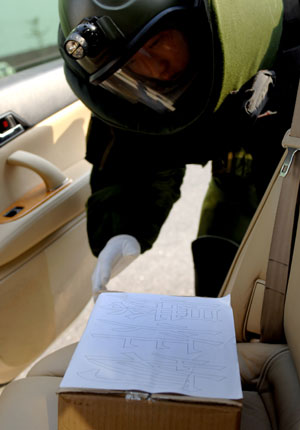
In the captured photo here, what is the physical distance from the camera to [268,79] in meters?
0.93

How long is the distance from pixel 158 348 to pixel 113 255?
0.58 meters

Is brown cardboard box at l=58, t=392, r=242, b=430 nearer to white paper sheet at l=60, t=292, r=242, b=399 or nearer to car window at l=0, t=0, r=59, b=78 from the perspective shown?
white paper sheet at l=60, t=292, r=242, b=399

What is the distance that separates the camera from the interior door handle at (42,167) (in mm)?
1330

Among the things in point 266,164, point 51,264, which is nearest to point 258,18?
point 266,164

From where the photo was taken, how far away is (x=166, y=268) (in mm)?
2053

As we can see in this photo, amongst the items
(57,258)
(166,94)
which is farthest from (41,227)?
(166,94)

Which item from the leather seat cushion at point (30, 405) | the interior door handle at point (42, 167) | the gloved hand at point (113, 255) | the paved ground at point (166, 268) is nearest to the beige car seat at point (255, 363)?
the leather seat cushion at point (30, 405)

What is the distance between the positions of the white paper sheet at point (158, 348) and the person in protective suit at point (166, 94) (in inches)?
15.7

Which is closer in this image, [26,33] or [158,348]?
[158,348]

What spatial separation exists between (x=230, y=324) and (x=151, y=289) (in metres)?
1.26

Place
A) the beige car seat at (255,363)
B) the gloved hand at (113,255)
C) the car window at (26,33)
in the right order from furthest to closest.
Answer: the car window at (26,33) < the gloved hand at (113,255) < the beige car seat at (255,363)

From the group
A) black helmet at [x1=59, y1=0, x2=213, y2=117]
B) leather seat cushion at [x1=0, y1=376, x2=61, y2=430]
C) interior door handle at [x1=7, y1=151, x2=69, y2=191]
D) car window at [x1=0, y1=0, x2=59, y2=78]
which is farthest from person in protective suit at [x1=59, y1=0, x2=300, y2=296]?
car window at [x1=0, y1=0, x2=59, y2=78]

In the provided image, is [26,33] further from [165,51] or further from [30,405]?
[30,405]

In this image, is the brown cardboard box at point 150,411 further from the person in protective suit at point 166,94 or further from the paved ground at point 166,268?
the paved ground at point 166,268
